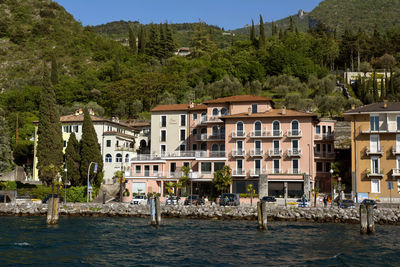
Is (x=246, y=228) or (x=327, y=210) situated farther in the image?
(x=327, y=210)

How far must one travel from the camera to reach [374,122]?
61375 millimetres

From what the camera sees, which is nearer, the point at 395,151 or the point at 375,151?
the point at 395,151

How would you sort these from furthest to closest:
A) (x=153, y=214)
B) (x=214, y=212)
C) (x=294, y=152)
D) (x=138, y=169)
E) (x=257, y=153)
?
(x=138, y=169) < (x=257, y=153) < (x=294, y=152) < (x=214, y=212) < (x=153, y=214)

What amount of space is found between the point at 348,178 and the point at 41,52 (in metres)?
137

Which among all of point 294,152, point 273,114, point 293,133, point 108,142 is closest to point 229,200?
point 294,152

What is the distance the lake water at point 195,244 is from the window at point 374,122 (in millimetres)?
20380

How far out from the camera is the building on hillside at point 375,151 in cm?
6031

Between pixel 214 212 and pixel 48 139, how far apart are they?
108 ft

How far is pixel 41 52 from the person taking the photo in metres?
174

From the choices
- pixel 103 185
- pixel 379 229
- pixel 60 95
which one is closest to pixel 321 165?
pixel 379 229

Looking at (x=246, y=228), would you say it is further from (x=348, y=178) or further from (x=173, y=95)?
(x=173, y=95)

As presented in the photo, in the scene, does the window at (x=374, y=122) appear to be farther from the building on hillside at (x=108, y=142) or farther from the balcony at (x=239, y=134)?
the building on hillside at (x=108, y=142)

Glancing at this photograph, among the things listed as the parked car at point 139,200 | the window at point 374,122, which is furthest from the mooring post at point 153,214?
the window at point 374,122

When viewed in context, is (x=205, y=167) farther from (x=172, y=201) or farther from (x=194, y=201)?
(x=172, y=201)
